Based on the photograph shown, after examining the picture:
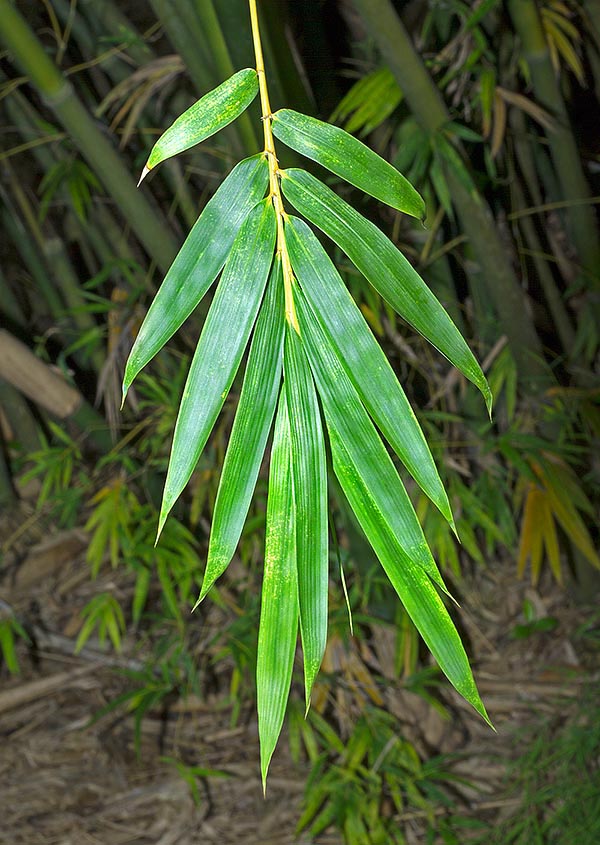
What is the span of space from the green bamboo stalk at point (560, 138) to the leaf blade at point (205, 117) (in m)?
0.78

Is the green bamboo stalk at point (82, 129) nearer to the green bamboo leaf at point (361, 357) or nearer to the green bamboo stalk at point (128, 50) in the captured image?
the green bamboo stalk at point (128, 50)

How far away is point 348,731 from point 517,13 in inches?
41.8

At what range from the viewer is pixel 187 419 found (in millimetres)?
475

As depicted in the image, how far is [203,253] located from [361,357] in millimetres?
104

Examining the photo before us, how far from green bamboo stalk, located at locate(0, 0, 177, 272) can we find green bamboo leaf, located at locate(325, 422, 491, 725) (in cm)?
69

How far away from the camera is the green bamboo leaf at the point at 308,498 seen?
498mm

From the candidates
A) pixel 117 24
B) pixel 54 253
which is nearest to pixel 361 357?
pixel 117 24

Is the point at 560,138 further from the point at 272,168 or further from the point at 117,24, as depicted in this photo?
the point at 272,168

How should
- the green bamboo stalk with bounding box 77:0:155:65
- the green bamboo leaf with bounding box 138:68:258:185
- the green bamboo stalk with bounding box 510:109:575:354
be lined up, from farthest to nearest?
the green bamboo stalk with bounding box 510:109:575:354 → the green bamboo stalk with bounding box 77:0:155:65 → the green bamboo leaf with bounding box 138:68:258:185

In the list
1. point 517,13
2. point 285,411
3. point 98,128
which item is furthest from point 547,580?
point 285,411

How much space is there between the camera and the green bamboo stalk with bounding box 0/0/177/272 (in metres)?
0.96

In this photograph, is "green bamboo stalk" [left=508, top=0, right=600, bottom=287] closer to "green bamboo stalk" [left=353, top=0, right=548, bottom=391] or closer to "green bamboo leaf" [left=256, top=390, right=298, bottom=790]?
"green bamboo stalk" [left=353, top=0, right=548, bottom=391]

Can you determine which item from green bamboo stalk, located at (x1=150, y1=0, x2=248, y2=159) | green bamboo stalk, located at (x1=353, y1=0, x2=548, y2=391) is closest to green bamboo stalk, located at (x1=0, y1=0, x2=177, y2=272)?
green bamboo stalk, located at (x1=150, y1=0, x2=248, y2=159)

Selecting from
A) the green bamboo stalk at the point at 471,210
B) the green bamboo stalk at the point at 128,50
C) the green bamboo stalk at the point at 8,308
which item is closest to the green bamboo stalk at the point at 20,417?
the green bamboo stalk at the point at 8,308
